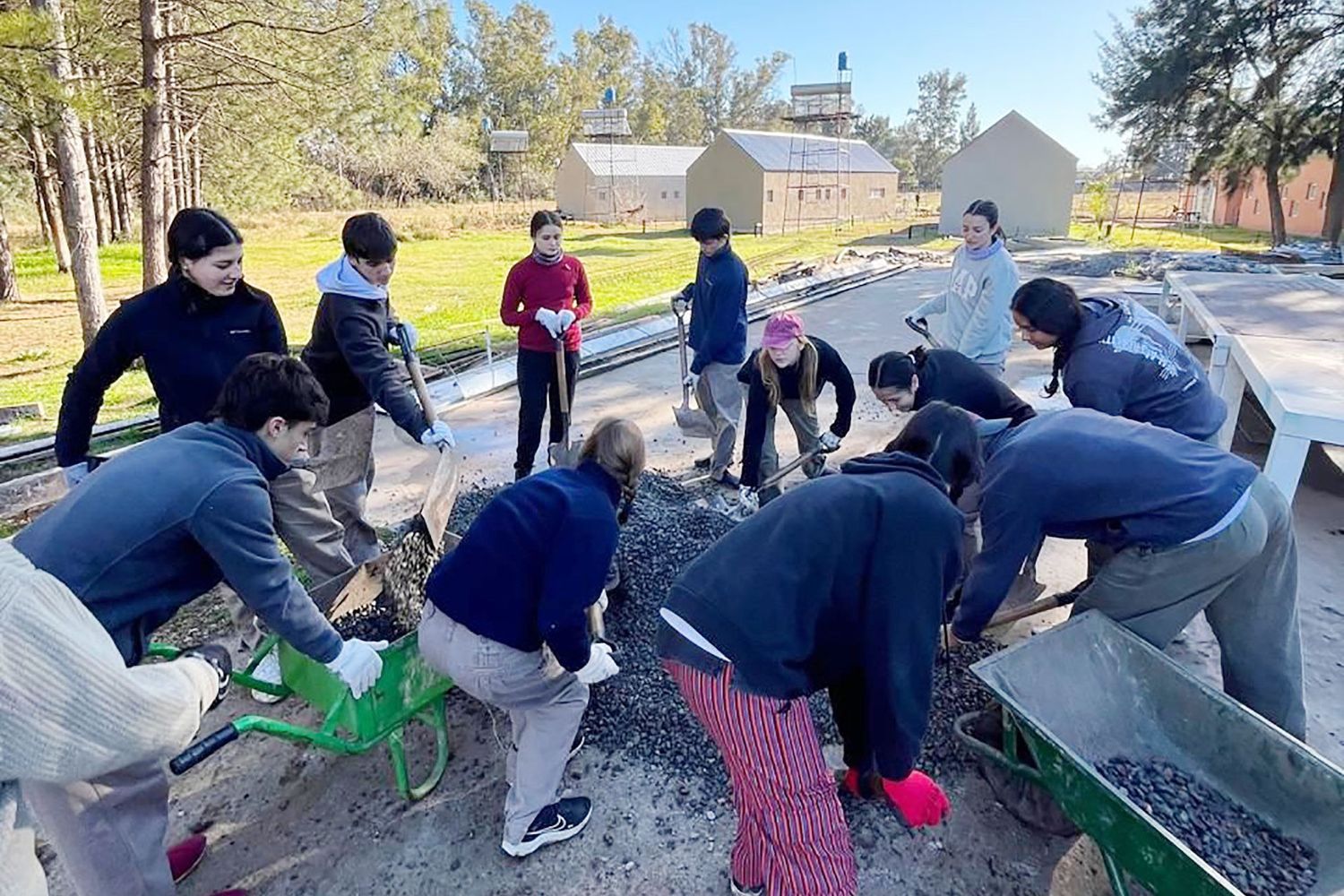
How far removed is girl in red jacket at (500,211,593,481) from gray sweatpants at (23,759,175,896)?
2.94 m

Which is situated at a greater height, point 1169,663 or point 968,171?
point 968,171

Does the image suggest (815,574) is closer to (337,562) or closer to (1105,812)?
(1105,812)

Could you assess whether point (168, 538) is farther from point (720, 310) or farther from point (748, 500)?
point (720, 310)

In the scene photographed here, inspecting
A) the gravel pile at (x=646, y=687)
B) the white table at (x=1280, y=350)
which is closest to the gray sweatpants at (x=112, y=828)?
the gravel pile at (x=646, y=687)

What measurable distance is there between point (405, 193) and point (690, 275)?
21.7 meters

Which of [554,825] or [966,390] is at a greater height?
[966,390]

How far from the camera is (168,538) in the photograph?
5.83ft

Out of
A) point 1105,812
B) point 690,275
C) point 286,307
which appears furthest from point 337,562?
point 690,275

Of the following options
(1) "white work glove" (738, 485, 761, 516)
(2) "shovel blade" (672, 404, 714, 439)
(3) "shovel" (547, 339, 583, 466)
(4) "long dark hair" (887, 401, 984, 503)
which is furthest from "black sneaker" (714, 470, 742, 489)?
(4) "long dark hair" (887, 401, 984, 503)

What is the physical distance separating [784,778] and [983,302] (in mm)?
3161

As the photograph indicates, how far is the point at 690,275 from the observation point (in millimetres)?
15195

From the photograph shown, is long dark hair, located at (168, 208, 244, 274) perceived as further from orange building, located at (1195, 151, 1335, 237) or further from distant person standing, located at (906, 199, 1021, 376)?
orange building, located at (1195, 151, 1335, 237)

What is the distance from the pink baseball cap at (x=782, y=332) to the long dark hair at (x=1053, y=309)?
1.22m

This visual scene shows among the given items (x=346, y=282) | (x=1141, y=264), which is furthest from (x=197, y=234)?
(x=1141, y=264)
